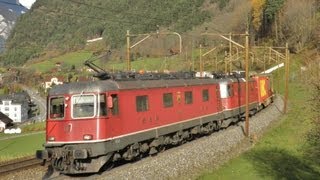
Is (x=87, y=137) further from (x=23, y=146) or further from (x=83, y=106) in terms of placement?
(x=23, y=146)

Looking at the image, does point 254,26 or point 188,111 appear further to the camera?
point 254,26

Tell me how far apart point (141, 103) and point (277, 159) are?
1176 centimetres

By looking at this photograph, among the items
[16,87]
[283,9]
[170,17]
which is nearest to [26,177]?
[283,9]

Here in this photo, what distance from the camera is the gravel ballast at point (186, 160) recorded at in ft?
60.5

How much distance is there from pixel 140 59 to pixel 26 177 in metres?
A: 71.2

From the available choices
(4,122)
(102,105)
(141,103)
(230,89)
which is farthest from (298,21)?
(102,105)

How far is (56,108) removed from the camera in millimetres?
19516

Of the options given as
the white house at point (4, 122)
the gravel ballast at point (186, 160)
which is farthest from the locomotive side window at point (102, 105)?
the white house at point (4, 122)

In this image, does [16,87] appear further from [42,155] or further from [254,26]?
[42,155]

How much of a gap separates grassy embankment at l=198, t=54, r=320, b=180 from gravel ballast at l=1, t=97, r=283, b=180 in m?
0.52

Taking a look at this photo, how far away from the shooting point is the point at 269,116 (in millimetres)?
43969

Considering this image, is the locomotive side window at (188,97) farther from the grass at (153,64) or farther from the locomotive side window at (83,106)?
the grass at (153,64)

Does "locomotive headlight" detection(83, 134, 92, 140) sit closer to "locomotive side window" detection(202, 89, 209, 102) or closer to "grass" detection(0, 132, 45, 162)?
"grass" detection(0, 132, 45, 162)

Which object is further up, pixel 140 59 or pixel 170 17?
pixel 170 17
